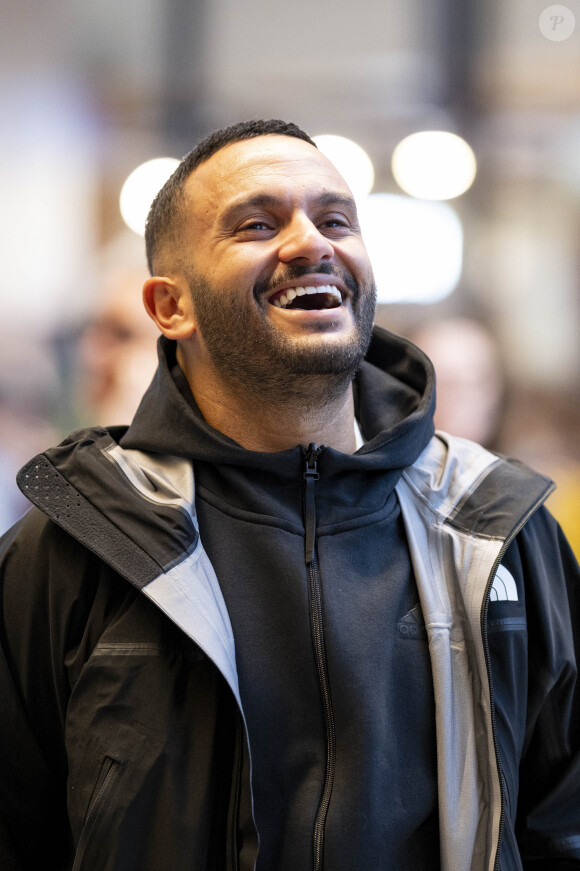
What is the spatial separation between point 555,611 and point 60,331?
155 centimetres

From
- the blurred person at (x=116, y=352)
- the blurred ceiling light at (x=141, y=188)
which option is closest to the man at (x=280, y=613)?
the blurred person at (x=116, y=352)

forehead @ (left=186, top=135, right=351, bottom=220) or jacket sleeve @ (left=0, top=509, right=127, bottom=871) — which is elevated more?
forehead @ (left=186, top=135, right=351, bottom=220)

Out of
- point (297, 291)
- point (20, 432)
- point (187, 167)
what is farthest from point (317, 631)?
point (20, 432)

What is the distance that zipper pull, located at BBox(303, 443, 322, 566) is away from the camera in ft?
3.42

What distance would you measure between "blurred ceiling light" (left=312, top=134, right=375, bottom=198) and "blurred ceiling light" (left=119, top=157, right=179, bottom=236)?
425 mm

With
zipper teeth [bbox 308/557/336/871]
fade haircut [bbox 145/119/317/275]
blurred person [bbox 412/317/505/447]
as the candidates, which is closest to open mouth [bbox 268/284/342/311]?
fade haircut [bbox 145/119/317/275]

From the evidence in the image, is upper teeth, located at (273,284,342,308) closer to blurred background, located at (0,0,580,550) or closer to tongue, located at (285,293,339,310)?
tongue, located at (285,293,339,310)

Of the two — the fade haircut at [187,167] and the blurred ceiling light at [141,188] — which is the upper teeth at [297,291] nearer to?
the fade haircut at [187,167]

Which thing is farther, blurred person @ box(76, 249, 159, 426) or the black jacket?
blurred person @ box(76, 249, 159, 426)

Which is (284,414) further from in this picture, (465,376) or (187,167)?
(465,376)

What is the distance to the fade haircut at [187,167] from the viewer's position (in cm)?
125

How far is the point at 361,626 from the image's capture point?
3.32ft

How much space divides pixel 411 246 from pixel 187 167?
119cm

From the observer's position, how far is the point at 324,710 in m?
0.97
